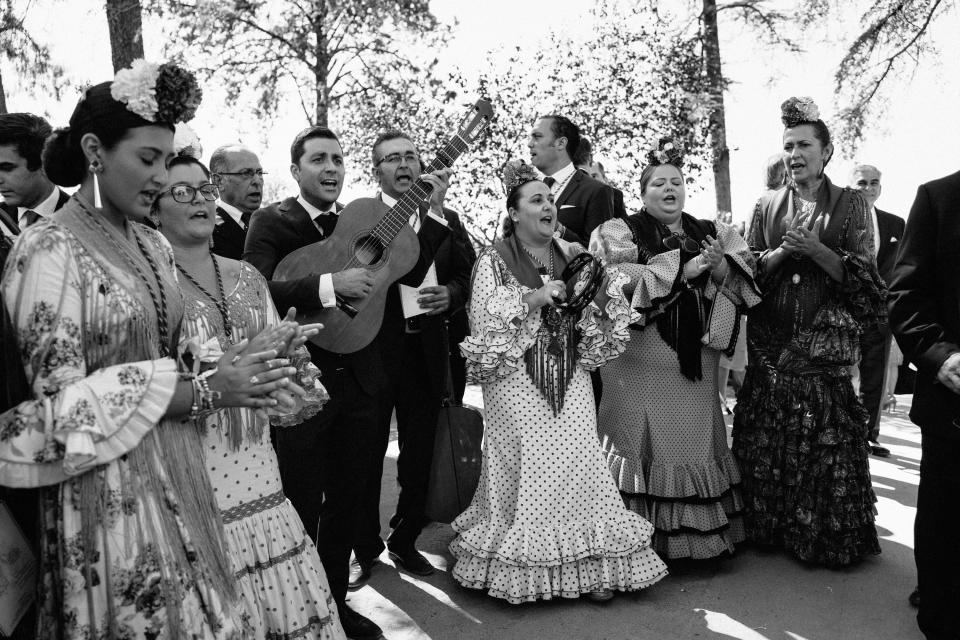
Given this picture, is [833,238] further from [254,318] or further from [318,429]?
[254,318]

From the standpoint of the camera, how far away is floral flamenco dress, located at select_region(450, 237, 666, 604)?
4.04 meters

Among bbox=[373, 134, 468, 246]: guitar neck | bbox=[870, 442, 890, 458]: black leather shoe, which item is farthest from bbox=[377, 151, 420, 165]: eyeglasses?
bbox=[870, 442, 890, 458]: black leather shoe

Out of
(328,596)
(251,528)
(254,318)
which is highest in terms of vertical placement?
(254,318)

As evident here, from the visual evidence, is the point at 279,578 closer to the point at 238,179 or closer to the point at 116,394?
the point at 116,394

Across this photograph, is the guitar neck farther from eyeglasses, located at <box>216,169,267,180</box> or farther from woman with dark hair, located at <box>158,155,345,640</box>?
eyeglasses, located at <box>216,169,267,180</box>

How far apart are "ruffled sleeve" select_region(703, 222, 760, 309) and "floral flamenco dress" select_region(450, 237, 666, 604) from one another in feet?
2.39

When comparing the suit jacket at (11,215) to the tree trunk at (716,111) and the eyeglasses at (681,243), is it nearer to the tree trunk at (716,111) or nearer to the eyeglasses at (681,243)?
the eyeglasses at (681,243)

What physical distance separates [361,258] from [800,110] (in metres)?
2.64

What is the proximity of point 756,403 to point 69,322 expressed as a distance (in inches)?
155

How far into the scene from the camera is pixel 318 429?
367 centimetres

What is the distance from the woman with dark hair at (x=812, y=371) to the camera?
4.51 metres

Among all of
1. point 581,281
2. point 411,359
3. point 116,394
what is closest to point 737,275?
point 581,281

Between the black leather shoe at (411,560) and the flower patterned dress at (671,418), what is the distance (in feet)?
3.91

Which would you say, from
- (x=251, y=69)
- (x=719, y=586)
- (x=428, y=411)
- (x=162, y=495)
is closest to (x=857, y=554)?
(x=719, y=586)
